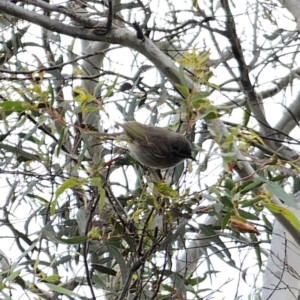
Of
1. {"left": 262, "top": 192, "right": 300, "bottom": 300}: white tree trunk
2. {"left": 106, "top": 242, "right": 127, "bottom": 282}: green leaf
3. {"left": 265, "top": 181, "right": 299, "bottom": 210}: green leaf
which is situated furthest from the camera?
{"left": 262, "top": 192, "right": 300, "bottom": 300}: white tree trunk

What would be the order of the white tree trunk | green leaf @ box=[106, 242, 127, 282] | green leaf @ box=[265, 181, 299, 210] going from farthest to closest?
the white tree trunk < green leaf @ box=[106, 242, 127, 282] < green leaf @ box=[265, 181, 299, 210]

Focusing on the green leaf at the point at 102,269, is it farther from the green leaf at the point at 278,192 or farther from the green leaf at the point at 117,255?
the green leaf at the point at 278,192

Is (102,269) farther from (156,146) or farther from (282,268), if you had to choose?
(282,268)

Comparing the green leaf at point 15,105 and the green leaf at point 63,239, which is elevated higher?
the green leaf at point 15,105

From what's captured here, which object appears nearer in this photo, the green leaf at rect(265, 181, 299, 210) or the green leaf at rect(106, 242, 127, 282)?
the green leaf at rect(265, 181, 299, 210)

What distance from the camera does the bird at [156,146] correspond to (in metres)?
1.56

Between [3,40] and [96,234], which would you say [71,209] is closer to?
[96,234]

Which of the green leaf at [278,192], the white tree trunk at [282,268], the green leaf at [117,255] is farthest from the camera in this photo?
the white tree trunk at [282,268]

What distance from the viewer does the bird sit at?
156 centimetres

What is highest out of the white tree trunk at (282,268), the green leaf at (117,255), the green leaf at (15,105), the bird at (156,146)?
the green leaf at (15,105)

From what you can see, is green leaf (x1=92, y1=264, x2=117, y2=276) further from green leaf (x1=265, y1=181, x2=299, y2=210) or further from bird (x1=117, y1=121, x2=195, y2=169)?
green leaf (x1=265, y1=181, x2=299, y2=210)

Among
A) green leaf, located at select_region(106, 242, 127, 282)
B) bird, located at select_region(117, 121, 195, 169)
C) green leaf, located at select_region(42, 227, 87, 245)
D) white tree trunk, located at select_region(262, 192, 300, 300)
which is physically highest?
A: bird, located at select_region(117, 121, 195, 169)

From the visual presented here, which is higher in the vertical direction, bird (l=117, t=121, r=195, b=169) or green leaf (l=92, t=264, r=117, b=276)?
bird (l=117, t=121, r=195, b=169)

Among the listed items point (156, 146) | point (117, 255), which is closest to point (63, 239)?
point (117, 255)
